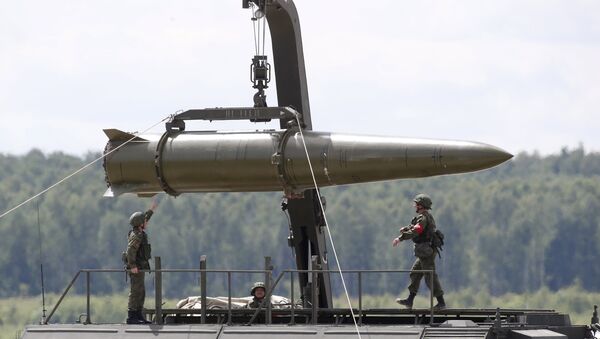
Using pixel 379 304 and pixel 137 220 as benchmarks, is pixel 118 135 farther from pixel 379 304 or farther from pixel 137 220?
pixel 379 304

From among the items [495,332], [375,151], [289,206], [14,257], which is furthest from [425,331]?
[14,257]

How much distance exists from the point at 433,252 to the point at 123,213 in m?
30.1

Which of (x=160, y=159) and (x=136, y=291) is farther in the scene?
(x=160, y=159)

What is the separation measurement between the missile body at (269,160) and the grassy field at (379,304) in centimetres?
1368

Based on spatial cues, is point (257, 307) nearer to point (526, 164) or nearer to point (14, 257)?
point (14, 257)

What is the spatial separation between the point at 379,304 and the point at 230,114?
677 inches

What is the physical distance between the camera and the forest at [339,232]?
49281mm

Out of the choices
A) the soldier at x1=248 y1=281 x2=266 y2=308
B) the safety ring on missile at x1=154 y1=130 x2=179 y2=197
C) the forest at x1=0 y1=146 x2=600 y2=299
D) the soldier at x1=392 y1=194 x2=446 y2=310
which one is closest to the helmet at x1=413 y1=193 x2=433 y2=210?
the soldier at x1=392 y1=194 x2=446 y2=310

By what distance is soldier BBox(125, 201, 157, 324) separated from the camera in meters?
23.6

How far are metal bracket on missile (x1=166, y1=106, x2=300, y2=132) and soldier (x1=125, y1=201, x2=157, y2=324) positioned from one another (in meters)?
1.38

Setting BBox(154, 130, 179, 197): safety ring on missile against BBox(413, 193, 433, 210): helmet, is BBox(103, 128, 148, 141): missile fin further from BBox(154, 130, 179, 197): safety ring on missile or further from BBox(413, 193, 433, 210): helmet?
BBox(413, 193, 433, 210): helmet

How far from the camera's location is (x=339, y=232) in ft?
169

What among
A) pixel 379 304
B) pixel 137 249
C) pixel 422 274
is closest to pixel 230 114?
pixel 137 249

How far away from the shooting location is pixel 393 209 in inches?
2071
